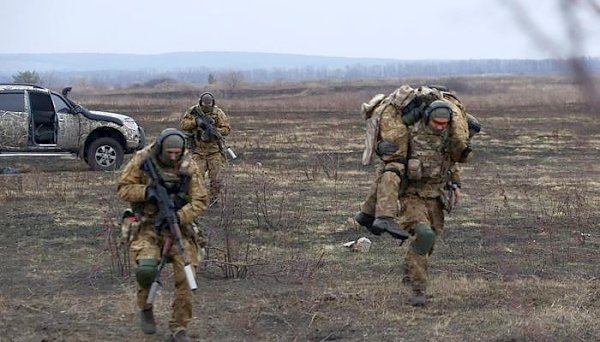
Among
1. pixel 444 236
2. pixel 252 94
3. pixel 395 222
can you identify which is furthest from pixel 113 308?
pixel 252 94

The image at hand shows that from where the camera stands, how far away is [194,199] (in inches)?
235

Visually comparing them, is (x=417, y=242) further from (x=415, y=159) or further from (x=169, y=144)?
(x=169, y=144)

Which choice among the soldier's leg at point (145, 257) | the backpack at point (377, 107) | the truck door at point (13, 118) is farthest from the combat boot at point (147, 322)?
the truck door at point (13, 118)

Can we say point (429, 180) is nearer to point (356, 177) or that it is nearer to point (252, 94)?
point (356, 177)

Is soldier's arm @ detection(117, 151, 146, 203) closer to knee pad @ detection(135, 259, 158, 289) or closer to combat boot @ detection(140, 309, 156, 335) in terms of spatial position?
knee pad @ detection(135, 259, 158, 289)

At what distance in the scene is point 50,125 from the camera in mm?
16625

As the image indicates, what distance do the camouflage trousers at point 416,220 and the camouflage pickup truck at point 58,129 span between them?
1035 cm

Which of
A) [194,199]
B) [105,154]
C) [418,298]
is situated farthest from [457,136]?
[105,154]

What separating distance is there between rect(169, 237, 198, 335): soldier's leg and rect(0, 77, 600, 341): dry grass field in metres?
0.47

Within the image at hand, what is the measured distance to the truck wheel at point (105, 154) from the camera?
16.6 m

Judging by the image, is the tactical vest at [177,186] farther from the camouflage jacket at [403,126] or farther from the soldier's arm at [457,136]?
the soldier's arm at [457,136]

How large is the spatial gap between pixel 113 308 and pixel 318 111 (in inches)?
1156

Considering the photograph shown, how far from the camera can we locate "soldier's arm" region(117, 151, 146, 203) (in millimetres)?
5945

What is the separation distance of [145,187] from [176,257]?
1.59ft
